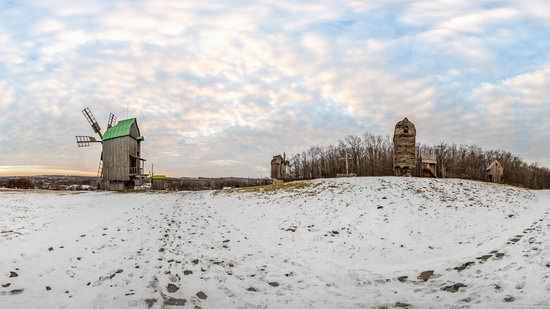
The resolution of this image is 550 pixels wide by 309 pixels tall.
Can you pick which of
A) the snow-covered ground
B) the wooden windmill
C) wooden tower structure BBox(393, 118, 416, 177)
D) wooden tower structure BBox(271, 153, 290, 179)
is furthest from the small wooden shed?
the wooden windmill

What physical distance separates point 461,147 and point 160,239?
10672cm

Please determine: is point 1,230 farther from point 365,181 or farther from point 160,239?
point 365,181

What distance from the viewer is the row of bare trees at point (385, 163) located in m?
68.7

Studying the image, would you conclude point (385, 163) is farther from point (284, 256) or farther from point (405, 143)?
point (284, 256)

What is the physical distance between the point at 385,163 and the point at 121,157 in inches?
1968

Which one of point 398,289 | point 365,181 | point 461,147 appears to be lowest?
point 398,289

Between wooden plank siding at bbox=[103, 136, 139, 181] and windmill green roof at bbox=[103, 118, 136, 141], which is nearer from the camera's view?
wooden plank siding at bbox=[103, 136, 139, 181]

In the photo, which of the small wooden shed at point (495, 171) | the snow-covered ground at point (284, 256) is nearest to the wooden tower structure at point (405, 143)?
the snow-covered ground at point (284, 256)

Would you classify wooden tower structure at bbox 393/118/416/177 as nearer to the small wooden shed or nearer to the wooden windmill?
the small wooden shed

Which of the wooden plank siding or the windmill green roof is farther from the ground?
the windmill green roof

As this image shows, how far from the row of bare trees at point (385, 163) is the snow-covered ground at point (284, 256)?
4608 centimetres

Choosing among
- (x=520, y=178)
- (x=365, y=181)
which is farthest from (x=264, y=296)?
(x=520, y=178)

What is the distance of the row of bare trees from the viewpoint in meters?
68.7

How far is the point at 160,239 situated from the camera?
40.0ft
